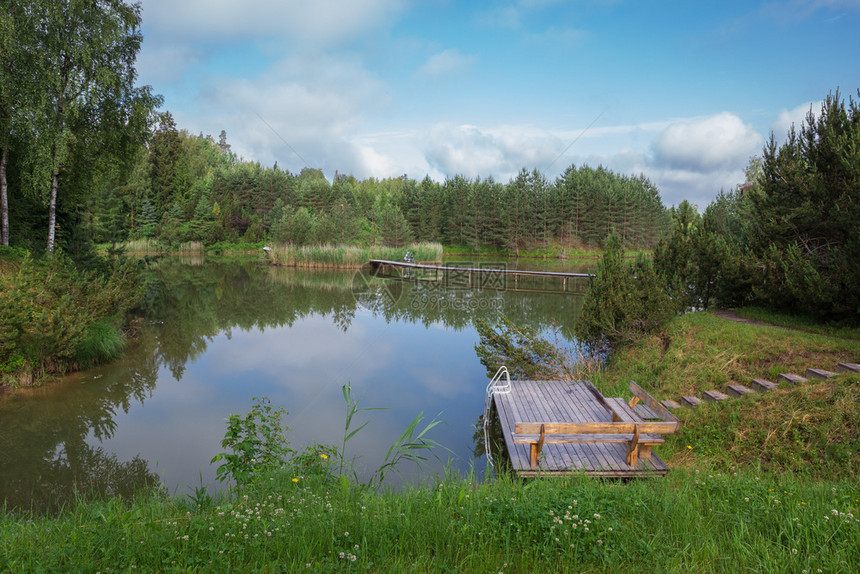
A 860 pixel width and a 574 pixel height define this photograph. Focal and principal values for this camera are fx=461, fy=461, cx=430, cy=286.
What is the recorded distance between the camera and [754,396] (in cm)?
626

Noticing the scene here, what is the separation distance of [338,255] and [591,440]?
32.3 meters

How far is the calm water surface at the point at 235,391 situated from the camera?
20.6 ft

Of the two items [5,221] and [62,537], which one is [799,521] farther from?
[5,221]

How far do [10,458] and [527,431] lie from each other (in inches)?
275

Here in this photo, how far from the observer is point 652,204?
5794cm

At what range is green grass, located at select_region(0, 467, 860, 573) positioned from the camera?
2686 millimetres

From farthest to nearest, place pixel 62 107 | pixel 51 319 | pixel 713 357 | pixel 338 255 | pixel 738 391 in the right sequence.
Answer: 1. pixel 338 255
2. pixel 62 107
3. pixel 51 319
4. pixel 713 357
5. pixel 738 391

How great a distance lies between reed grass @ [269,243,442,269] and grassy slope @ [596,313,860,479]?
2823 centimetres

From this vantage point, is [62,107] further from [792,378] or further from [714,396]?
[792,378]

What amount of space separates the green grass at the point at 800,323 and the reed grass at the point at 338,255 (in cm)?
2810

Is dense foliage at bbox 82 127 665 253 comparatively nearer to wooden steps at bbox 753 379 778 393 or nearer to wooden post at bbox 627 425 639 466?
wooden steps at bbox 753 379 778 393

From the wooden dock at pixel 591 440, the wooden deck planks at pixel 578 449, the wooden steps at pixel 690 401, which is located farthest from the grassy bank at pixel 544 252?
the wooden dock at pixel 591 440

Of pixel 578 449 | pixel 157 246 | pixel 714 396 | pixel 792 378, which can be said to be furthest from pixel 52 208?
pixel 157 246

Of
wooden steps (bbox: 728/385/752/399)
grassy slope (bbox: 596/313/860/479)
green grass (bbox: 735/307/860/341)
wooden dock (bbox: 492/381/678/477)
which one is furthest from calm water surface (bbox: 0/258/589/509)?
green grass (bbox: 735/307/860/341)
